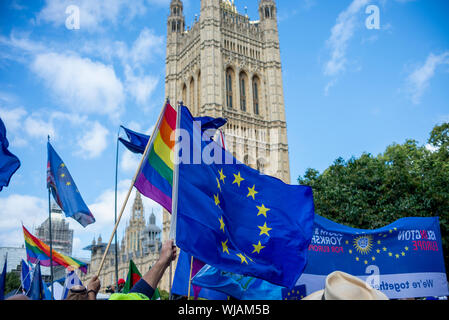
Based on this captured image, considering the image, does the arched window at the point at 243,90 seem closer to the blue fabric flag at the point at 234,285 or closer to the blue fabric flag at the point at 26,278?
the blue fabric flag at the point at 26,278

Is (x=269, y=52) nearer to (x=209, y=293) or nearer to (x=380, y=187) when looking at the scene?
(x=380, y=187)

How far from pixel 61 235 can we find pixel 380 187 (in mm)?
68900

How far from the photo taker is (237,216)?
530 cm

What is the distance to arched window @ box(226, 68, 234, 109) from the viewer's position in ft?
147

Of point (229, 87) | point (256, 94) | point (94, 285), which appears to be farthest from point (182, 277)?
point (256, 94)

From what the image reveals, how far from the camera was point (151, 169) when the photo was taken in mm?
5352

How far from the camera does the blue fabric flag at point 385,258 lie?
7.55m

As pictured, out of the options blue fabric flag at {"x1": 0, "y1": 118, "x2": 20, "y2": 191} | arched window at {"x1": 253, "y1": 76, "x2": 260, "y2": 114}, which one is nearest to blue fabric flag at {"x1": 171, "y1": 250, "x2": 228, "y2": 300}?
blue fabric flag at {"x1": 0, "y1": 118, "x2": 20, "y2": 191}

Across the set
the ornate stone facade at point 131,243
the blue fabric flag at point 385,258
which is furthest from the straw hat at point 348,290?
the ornate stone facade at point 131,243

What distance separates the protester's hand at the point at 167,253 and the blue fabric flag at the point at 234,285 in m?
3.20

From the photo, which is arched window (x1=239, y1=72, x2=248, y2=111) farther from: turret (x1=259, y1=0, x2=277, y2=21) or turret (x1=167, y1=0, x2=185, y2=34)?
turret (x1=167, y1=0, x2=185, y2=34)

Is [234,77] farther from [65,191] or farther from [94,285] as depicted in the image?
[94,285]

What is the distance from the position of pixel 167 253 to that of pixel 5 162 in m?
3.74
